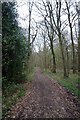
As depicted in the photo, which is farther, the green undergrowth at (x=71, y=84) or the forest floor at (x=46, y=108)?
the green undergrowth at (x=71, y=84)

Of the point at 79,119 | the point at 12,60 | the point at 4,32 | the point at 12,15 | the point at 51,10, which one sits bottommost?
the point at 79,119

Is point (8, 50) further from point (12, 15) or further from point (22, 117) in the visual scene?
point (22, 117)

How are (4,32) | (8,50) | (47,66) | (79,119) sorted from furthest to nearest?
(47,66)
(8,50)
(4,32)
(79,119)

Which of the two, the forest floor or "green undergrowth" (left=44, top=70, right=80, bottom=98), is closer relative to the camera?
the forest floor

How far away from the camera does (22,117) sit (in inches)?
334

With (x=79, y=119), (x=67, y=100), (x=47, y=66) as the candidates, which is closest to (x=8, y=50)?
(x=67, y=100)

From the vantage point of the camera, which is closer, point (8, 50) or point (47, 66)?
point (8, 50)

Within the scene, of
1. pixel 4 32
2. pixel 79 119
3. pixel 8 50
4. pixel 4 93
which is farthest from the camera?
pixel 8 50

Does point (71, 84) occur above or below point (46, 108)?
above

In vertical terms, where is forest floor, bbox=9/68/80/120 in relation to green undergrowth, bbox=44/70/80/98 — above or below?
below

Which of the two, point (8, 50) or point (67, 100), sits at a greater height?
point (8, 50)

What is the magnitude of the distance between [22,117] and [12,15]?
1068 cm

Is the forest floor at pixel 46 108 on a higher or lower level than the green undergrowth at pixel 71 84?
→ lower

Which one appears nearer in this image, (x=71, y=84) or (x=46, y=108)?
(x=46, y=108)
